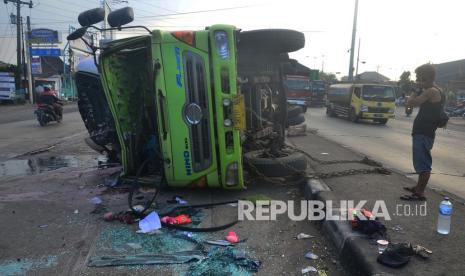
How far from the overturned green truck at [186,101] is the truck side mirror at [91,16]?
0.04 ft

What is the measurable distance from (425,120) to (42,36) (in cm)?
3785

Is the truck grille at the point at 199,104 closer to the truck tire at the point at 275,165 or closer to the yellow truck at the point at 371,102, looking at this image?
the truck tire at the point at 275,165

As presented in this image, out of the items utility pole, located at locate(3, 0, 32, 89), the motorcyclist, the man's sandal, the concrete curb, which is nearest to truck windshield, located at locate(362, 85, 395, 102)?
the motorcyclist

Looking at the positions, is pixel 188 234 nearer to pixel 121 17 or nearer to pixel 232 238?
pixel 232 238

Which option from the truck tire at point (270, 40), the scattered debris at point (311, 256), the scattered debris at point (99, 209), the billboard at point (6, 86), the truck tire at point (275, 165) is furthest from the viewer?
the billboard at point (6, 86)

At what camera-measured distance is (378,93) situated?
2102 centimetres

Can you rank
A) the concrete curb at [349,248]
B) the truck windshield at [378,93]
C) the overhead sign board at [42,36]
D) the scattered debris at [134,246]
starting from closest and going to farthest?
the concrete curb at [349,248], the scattered debris at [134,246], the truck windshield at [378,93], the overhead sign board at [42,36]

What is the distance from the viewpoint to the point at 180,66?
4.93 meters

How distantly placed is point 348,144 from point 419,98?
713 centimetres

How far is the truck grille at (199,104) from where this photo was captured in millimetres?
4949

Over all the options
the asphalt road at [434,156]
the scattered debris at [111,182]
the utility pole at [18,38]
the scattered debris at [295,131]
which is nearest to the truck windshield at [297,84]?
the asphalt road at [434,156]

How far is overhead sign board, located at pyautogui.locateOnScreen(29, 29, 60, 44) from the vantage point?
118 ft

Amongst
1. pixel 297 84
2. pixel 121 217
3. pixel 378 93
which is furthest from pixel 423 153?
pixel 297 84

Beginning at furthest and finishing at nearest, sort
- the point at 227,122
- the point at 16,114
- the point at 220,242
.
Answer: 1. the point at 16,114
2. the point at 227,122
3. the point at 220,242
